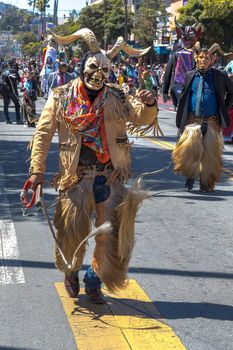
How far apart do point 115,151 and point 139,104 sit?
1.29 feet

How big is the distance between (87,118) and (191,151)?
4914 mm

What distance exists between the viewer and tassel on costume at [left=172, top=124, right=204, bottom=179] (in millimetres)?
10305

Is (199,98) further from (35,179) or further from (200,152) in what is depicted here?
(35,179)

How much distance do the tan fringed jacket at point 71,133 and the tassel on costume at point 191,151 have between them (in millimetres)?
4618

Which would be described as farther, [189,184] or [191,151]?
[189,184]

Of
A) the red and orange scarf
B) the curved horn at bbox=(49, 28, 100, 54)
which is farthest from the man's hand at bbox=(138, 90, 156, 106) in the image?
the curved horn at bbox=(49, 28, 100, 54)

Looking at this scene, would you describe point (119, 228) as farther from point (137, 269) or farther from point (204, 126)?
point (204, 126)

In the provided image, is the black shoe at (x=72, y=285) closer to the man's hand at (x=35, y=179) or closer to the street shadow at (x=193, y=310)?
the street shadow at (x=193, y=310)

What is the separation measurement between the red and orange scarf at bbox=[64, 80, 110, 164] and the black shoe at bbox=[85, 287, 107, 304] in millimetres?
961

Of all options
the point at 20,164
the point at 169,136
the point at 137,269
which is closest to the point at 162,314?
the point at 137,269

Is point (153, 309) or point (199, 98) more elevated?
point (199, 98)

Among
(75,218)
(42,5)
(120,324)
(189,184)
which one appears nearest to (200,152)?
(189,184)

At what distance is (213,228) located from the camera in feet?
27.7

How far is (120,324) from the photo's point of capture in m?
5.36
